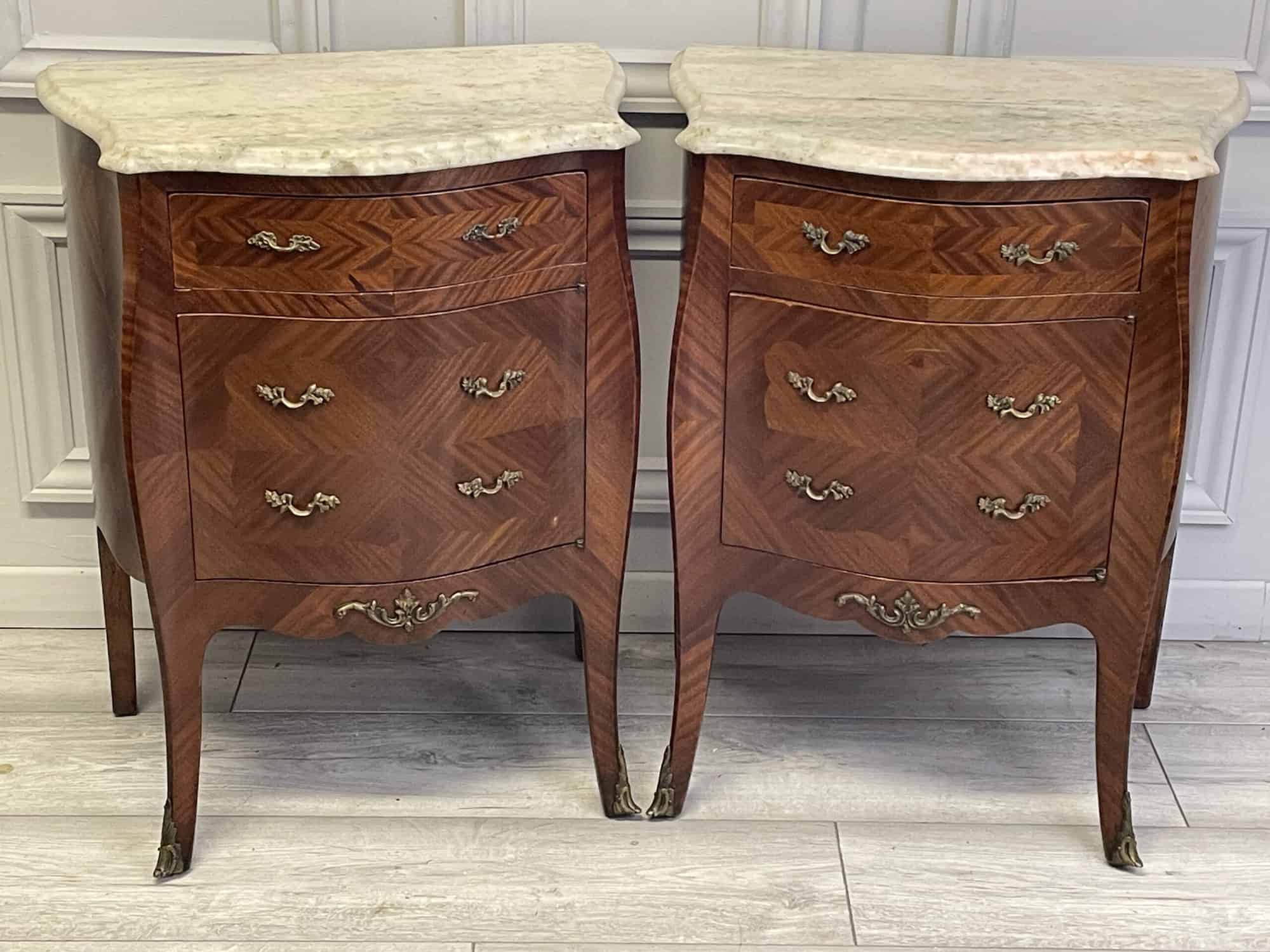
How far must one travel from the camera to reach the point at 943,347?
1.90 metres

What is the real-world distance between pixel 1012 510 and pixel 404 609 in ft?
2.55

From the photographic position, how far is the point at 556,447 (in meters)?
2.03

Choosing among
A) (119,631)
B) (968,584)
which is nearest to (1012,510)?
(968,584)

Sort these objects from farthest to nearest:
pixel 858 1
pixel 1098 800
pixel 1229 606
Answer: pixel 1229 606, pixel 858 1, pixel 1098 800

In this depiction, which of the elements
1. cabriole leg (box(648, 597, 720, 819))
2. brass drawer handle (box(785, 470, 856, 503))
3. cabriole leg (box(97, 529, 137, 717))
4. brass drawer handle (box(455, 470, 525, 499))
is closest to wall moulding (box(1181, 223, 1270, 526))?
brass drawer handle (box(785, 470, 856, 503))

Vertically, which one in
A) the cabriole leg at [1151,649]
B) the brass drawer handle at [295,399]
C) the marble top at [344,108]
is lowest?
the cabriole leg at [1151,649]

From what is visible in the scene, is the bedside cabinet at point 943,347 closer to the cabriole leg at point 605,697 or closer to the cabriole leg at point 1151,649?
the cabriole leg at point 605,697

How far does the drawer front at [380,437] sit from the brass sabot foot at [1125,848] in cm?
86

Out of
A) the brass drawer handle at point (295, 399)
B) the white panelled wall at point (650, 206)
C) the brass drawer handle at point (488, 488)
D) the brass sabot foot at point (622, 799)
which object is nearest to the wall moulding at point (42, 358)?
the white panelled wall at point (650, 206)

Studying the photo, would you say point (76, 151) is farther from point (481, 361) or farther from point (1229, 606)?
point (1229, 606)

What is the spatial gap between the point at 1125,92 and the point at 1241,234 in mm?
534

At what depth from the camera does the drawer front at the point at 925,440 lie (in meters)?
1.91

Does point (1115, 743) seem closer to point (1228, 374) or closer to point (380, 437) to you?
point (1228, 374)

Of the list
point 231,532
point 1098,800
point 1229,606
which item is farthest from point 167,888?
point 1229,606
